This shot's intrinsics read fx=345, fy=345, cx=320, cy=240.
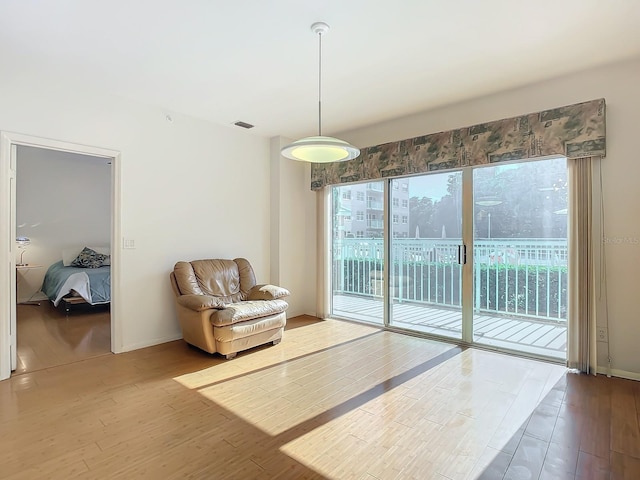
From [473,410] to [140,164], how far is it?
406cm

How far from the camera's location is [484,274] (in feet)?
13.2

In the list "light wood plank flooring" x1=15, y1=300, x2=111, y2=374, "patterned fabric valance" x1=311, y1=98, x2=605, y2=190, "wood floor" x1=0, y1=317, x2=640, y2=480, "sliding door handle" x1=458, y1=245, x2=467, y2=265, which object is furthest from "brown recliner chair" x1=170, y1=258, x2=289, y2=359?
"sliding door handle" x1=458, y1=245, x2=467, y2=265

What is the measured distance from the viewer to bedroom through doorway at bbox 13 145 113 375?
17.5 ft

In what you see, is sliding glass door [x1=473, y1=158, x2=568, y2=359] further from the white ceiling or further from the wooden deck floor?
the white ceiling

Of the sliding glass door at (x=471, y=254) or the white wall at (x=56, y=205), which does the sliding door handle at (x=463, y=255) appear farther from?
the white wall at (x=56, y=205)

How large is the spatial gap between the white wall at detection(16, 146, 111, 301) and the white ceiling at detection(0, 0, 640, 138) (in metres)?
4.18

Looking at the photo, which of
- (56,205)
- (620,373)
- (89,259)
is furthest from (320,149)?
(56,205)

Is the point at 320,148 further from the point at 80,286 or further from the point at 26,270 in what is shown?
the point at 26,270

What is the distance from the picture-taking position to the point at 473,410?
250 centimetres

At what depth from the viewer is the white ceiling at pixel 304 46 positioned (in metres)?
2.34

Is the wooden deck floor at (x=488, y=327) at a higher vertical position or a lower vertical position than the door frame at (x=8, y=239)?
lower

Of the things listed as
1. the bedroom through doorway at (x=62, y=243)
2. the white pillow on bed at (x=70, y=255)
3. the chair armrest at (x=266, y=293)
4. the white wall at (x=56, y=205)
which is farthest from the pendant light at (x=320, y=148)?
the white wall at (x=56, y=205)

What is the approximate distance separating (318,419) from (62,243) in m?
6.77

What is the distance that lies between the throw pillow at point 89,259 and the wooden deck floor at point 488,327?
4.80 metres
